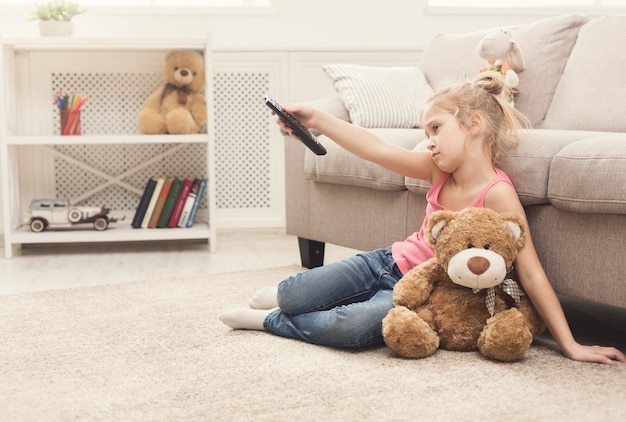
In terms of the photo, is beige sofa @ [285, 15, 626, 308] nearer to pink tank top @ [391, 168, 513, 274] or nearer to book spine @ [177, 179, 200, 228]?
pink tank top @ [391, 168, 513, 274]

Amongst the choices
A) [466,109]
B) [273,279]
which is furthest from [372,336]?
[273,279]

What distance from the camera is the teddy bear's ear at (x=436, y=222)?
1.52 metres

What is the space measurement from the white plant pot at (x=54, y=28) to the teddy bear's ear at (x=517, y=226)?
6.76 feet

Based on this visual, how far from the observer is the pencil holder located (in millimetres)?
2998

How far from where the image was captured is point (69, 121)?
3.00 m

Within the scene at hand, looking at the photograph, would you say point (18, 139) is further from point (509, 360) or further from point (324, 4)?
point (509, 360)

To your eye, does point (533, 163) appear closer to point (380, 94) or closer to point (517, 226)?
point (517, 226)

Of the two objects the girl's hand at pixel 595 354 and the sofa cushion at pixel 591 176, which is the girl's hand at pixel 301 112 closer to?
the sofa cushion at pixel 591 176

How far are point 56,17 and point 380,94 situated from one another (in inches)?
49.9

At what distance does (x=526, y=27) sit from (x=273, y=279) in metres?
1.14

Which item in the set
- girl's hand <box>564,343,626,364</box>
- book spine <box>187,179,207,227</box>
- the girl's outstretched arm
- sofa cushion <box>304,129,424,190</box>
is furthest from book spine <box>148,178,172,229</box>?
girl's hand <box>564,343,626,364</box>

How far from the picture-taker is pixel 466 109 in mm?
1633

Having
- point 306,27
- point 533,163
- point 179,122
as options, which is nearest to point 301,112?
point 533,163

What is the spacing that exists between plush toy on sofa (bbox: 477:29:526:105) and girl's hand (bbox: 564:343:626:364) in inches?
38.4
